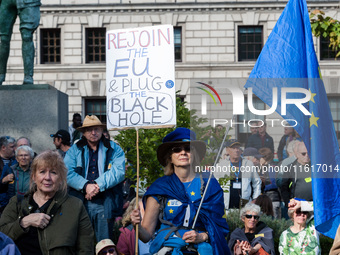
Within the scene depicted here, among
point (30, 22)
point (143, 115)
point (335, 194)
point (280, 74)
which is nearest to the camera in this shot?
point (335, 194)

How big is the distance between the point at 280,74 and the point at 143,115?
5.03ft

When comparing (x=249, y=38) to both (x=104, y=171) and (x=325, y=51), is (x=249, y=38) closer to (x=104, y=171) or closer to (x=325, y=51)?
(x=325, y=51)

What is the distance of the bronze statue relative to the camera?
39.6ft

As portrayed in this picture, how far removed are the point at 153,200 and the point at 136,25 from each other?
28479mm

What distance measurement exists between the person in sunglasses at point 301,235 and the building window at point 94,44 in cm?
2674

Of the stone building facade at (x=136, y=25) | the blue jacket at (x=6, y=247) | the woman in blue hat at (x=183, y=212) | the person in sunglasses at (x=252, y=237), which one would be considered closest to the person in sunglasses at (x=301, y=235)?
the person in sunglasses at (x=252, y=237)

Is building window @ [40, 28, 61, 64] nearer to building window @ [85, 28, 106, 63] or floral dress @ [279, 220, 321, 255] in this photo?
building window @ [85, 28, 106, 63]

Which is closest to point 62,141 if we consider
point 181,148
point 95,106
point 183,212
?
point 181,148

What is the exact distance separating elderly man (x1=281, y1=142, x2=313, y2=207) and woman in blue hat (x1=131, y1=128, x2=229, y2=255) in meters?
2.88

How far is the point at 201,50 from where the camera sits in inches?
1369

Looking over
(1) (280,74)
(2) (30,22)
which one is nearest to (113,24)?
(2) (30,22)

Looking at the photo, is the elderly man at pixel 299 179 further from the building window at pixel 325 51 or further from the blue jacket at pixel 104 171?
the building window at pixel 325 51

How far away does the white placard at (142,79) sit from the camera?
8188 mm

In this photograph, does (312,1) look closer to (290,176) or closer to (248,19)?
(248,19)
